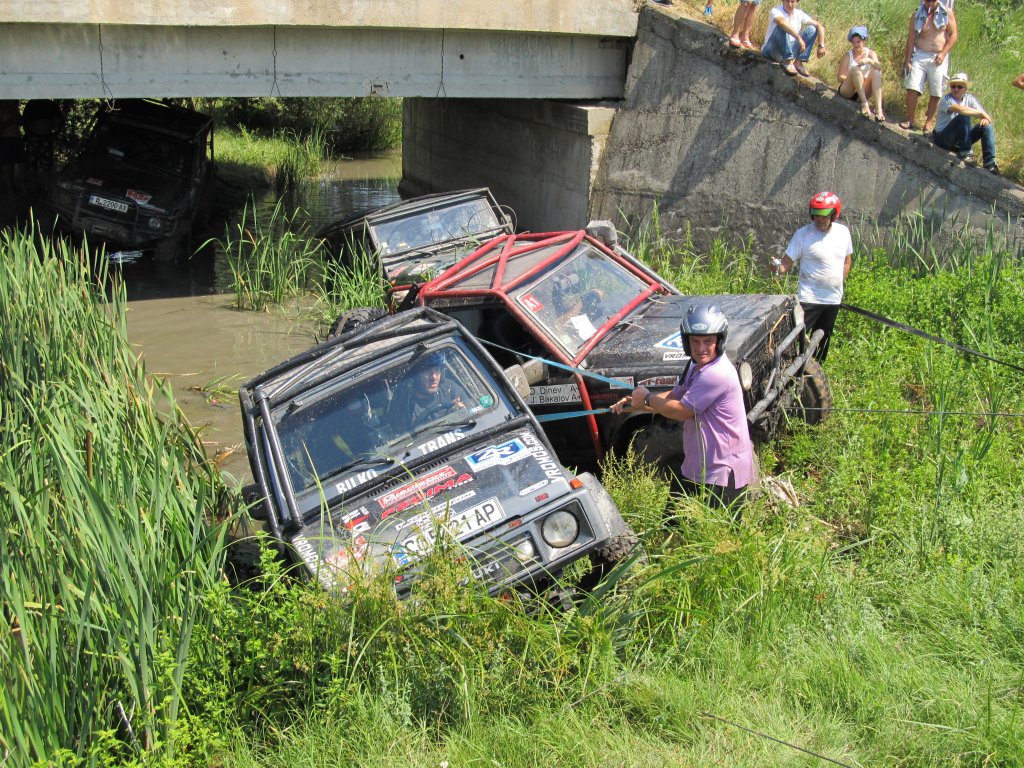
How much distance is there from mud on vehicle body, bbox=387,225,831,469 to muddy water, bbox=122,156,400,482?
97.5 inches

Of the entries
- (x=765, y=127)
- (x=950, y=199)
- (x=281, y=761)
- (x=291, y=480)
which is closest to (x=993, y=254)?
(x=950, y=199)

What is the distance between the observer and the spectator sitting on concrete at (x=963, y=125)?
31.5 ft

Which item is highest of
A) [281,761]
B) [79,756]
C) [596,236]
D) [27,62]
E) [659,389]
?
[27,62]

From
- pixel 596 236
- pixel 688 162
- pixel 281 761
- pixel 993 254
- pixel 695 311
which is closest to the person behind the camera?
pixel 281 761

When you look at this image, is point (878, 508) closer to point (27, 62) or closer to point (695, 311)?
point (695, 311)

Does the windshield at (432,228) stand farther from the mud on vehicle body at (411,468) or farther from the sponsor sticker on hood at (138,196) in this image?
the mud on vehicle body at (411,468)

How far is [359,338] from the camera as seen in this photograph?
546cm

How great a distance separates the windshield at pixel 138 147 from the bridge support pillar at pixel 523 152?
4.83 meters

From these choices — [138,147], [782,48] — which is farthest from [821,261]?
[138,147]

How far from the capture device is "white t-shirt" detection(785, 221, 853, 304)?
7336mm

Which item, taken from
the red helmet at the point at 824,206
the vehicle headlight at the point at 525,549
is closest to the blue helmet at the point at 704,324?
the vehicle headlight at the point at 525,549

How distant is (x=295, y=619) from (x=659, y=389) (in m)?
2.77

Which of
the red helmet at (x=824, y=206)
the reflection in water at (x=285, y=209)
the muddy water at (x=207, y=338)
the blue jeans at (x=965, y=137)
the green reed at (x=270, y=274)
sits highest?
the blue jeans at (x=965, y=137)

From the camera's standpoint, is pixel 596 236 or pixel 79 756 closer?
pixel 79 756
